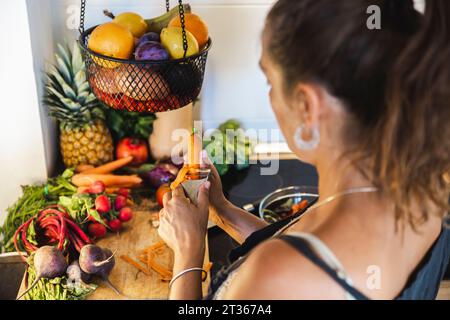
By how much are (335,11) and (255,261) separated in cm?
31

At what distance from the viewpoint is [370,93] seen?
659 millimetres

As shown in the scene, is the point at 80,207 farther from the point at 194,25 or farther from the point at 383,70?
the point at 383,70

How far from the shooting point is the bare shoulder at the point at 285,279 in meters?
0.66

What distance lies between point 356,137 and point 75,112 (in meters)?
1.09

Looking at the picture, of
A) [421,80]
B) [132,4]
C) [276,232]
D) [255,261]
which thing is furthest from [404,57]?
[132,4]

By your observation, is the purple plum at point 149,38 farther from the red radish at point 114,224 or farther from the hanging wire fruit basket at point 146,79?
the red radish at point 114,224

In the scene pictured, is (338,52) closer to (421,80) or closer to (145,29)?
(421,80)

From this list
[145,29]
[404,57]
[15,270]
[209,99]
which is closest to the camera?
[404,57]

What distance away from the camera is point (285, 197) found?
5.37ft

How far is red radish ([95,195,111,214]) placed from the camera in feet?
4.77

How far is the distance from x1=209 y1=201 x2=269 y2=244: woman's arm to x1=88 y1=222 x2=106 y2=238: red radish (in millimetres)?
416

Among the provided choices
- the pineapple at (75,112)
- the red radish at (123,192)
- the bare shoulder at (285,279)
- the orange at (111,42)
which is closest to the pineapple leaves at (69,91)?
the pineapple at (75,112)

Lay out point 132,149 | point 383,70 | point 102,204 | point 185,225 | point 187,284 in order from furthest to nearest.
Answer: point 132,149
point 102,204
point 185,225
point 187,284
point 383,70

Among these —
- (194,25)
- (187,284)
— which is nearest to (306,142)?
(187,284)
